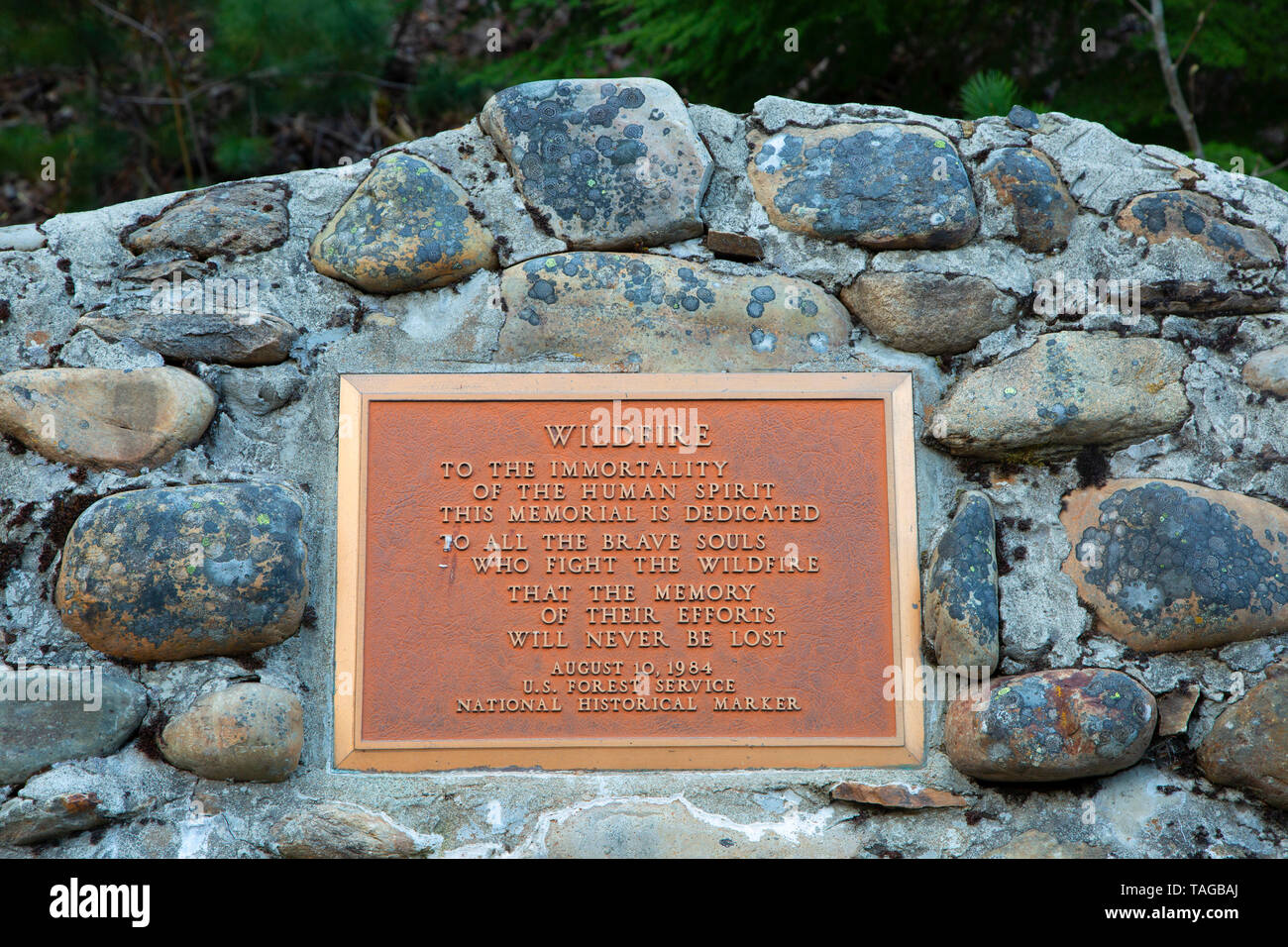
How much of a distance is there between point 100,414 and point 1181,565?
2989 millimetres

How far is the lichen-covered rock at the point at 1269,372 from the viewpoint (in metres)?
3.01

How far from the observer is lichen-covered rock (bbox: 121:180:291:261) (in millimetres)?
3080

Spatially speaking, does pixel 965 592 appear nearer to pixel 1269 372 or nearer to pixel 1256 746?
pixel 1256 746

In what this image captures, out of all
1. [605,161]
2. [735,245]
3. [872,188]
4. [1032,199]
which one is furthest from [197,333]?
[1032,199]

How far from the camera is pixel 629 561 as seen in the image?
2.95 meters

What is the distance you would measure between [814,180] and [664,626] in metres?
1.39

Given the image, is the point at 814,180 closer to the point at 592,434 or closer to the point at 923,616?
the point at 592,434

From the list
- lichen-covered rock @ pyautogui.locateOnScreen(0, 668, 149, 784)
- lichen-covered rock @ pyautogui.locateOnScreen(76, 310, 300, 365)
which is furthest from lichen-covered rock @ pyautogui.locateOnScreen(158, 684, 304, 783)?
lichen-covered rock @ pyautogui.locateOnScreen(76, 310, 300, 365)

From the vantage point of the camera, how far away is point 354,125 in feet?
19.3

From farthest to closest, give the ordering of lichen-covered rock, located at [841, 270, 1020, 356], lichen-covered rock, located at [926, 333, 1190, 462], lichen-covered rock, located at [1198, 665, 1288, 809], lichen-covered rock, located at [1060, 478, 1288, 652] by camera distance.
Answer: lichen-covered rock, located at [841, 270, 1020, 356], lichen-covered rock, located at [926, 333, 1190, 462], lichen-covered rock, located at [1060, 478, 1288, 652], lichen-covered rock, located at [1198, 665, 1288, 809]

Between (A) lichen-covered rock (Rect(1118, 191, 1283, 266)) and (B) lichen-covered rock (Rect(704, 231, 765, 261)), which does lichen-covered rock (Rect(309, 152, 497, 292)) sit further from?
(A) lichen-covered rock (Rect(1118, 191, 1283, 266))

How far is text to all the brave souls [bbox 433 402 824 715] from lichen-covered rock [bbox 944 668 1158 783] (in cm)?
49

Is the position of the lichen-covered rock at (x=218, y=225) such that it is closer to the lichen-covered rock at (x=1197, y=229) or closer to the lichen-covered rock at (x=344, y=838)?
the lichen-covered rock at (x=344, y=838)

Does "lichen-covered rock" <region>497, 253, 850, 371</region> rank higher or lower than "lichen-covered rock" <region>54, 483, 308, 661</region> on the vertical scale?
higher
